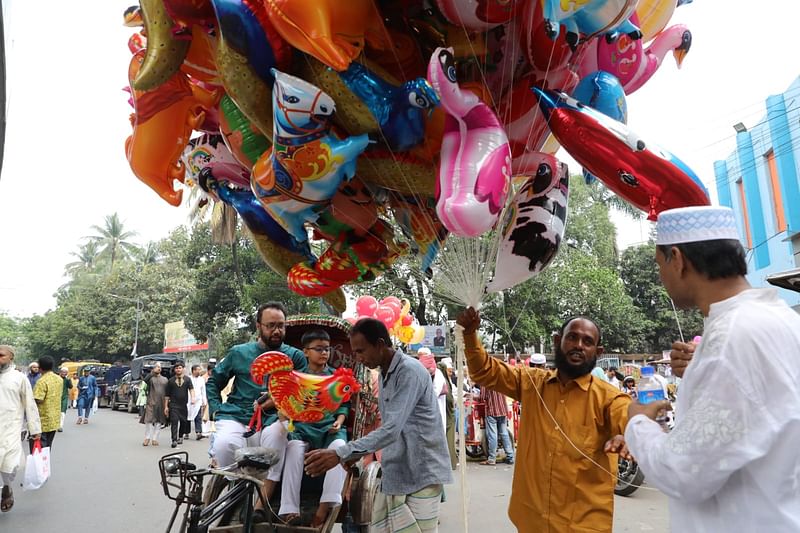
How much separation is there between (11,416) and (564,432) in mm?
5845

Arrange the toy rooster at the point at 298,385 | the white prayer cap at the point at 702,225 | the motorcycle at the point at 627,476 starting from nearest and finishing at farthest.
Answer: the white prayer cap at the point at 702,225 → the toy rooster at the point at 298,385 → the motorcycle at the point at 627,476

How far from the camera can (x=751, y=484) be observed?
4.02 ft

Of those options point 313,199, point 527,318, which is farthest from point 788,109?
point 313,199

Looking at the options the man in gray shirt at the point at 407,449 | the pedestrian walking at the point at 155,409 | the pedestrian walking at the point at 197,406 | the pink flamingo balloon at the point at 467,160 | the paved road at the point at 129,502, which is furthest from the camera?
the pedestrian walking at the point at 197,406

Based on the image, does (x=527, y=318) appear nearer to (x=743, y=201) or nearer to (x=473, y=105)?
(x=743, y=201)

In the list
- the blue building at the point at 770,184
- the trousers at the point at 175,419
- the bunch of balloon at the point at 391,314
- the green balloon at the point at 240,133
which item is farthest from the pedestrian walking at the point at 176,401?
the blue building at the point at 770,184

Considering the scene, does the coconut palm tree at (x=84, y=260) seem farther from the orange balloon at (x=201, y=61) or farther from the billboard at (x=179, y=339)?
the orange balloon at (x=201, y=61)

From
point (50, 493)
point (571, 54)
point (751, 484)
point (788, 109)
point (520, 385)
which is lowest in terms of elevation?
point (50, 493)

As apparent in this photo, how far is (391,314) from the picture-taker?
7250mm

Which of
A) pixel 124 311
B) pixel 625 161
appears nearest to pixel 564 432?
pixel 625 161

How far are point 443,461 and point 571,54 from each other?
2.20 metres

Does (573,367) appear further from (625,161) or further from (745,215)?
(745,215)

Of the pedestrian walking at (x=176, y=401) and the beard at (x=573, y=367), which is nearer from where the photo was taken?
the beard at (x=573, y=367)

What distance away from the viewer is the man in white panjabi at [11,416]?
561cm
